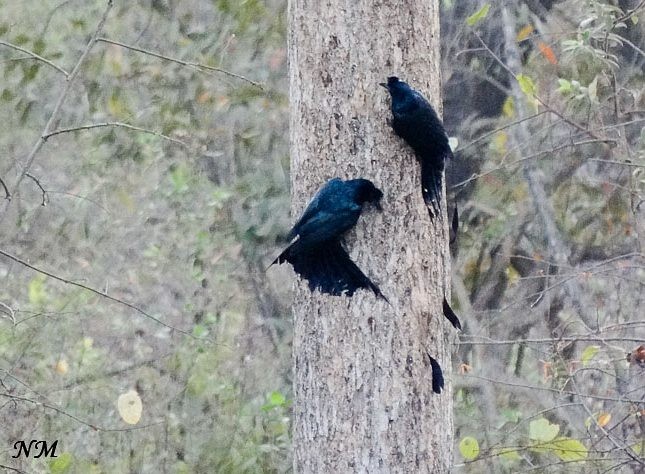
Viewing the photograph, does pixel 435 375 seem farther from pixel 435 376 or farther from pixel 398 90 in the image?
pixel 398 90

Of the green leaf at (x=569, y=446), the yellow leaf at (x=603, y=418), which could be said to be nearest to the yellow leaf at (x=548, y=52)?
the yellow leaf at (x=603, y=418)

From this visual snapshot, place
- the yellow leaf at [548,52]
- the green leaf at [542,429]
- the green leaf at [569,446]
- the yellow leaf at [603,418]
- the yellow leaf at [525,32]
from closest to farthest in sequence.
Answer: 1. the green leaf at [542,429]
2. the green leaf at [569,446]
3. the yellow leaf at [603,418]
4. the yellow leaf at [548,52]
5. the yellow leaf at [525,32]

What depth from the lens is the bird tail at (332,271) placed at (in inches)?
91.3

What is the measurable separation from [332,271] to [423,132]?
38 cm

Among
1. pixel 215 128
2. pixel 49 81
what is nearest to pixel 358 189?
pixel 215 128

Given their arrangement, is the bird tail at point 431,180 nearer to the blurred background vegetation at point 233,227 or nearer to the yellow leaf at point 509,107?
the blurred background vegetation at point 233,227

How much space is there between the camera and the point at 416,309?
2344 millimetres

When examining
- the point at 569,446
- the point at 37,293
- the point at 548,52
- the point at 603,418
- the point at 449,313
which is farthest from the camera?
the point at 37,293

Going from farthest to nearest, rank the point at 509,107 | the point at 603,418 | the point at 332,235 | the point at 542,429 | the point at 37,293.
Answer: the point at 37,293, the point at 509,107, the point at 603,418, the point at 542,429, the point at 332,235

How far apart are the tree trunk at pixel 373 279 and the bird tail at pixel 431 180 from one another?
26 mm

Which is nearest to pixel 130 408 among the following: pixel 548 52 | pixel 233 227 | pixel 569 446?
pixel 233 227

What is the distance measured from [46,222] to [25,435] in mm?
1147

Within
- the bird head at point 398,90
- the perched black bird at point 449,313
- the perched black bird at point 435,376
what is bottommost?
the perched black bird at point 435,376

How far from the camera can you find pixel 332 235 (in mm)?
2305
